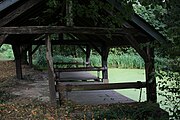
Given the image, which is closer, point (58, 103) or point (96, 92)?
point (58, 103)

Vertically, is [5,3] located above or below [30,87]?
above

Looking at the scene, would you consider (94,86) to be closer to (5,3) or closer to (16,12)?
(16,12)

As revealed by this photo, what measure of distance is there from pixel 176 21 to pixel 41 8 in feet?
17.1

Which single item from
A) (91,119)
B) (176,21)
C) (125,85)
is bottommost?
(91,119)

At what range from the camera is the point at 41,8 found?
8414mm

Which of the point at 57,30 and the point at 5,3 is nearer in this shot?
the point at 5,3

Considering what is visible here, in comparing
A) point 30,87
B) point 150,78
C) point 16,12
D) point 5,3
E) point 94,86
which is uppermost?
point 5,3

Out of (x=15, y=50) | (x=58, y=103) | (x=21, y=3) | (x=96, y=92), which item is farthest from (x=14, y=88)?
(x=21, y=3)

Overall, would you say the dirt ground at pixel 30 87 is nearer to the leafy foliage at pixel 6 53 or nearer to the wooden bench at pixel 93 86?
the wooden bench at pixel 93 86

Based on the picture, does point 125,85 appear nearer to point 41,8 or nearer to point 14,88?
point 41,8

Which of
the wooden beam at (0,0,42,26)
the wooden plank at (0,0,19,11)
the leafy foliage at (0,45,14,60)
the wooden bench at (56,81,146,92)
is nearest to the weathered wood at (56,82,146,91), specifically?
the wooden bench at (56,81,146,92)

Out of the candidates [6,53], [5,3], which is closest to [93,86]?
[5,3]

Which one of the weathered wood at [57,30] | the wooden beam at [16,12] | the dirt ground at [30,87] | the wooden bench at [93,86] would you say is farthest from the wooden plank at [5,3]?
the dirt ground at [30,87]

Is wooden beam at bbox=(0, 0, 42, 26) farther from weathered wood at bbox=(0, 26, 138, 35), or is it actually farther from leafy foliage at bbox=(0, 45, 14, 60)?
leafy foliage at bbox=(0, 45, 14, 60)
